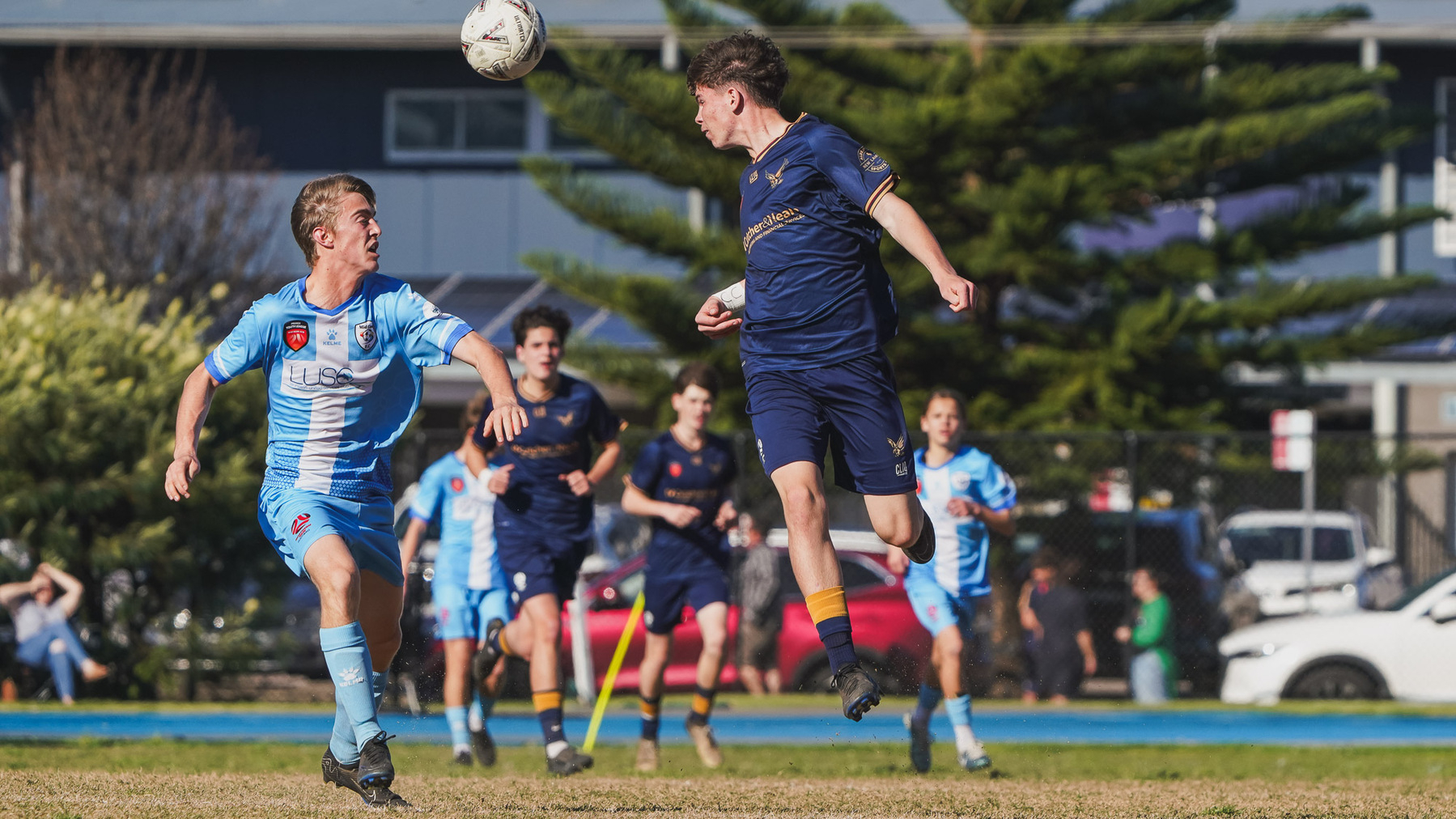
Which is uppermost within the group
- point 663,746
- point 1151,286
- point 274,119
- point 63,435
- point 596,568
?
point 274,119

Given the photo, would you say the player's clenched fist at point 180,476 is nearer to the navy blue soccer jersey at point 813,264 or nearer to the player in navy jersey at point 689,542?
the navy blue soccer jersey at point 813,264

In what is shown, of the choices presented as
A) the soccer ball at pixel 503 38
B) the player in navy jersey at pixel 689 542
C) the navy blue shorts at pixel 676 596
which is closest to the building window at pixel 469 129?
the player in navy jersey at pixel 689 542

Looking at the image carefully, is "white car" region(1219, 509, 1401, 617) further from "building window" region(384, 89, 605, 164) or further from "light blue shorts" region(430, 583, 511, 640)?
"building window" region(384, 89, 605, 164)

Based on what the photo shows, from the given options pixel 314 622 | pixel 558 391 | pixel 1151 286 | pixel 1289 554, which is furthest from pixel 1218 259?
pixel 558 391

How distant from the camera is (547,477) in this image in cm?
891

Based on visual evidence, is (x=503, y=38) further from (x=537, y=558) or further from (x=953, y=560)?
(x=953, y=560)

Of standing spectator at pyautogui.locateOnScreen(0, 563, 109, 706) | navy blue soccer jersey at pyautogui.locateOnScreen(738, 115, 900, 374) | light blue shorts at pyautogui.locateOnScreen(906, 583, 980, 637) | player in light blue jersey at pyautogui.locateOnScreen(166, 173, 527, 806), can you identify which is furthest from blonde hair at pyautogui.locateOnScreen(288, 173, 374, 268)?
standing spectator at pyautogui.locateOnScreen(0, 563, 109, 706)

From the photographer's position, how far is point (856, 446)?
567 cm

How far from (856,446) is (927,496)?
11.6 feet

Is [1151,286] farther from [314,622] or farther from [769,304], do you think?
[769,304]

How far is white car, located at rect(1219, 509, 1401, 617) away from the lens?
17250mm

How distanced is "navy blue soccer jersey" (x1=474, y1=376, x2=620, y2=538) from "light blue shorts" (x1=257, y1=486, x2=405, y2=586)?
9.77 feet

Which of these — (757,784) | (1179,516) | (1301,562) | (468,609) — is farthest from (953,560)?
(1301,562)

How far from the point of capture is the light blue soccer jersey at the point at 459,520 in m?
9.79
